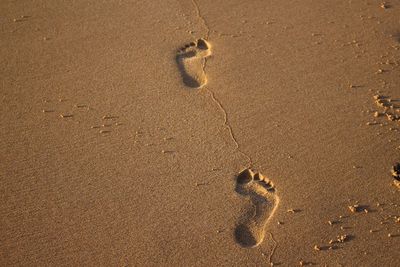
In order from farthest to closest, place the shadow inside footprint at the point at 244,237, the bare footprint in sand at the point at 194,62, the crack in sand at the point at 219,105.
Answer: the bare footprint in sand at the point at 194,62
the crack in sand at the point at 219,105
the shadow inside footprint at the point at 244,237

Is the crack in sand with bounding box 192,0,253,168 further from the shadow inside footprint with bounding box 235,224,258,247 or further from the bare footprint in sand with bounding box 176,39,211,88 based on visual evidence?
the shadow inside footprint with bounding box 235,224,258,247

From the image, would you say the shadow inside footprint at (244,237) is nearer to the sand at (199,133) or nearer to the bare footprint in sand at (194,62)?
the sand at (199,133)

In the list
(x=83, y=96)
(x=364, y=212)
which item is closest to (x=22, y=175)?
(x=83, y=96)

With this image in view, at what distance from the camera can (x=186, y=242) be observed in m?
2.16

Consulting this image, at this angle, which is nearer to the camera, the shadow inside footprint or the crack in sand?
the shadow inside footprint

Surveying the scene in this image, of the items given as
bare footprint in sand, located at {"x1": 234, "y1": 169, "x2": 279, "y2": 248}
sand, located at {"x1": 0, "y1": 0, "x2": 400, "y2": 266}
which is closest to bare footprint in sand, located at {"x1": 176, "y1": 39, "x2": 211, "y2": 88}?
sand, located at {"x1": 0, "y1": 0, "x2": 400, "y2": 266}

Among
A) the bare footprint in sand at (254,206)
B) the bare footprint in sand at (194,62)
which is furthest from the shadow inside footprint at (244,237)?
the bare footprint in sand at (194,62)

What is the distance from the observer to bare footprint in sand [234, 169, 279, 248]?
2182 mm

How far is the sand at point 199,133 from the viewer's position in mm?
2162

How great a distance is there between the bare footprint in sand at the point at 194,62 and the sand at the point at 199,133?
12 millimetres

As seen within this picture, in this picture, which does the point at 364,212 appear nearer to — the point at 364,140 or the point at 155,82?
the point at 364,140

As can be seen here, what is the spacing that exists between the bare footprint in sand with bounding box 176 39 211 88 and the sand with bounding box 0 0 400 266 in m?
0.01

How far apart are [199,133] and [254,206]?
0.53 meters

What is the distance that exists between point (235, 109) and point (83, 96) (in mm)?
877
